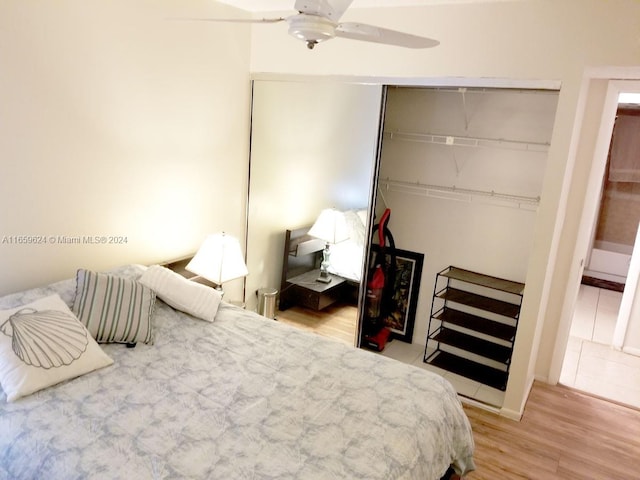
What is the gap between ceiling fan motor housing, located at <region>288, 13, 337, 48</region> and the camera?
5.26 feet

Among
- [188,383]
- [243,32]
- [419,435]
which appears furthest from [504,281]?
[243,32]

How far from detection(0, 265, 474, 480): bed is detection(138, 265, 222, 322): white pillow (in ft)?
0.35

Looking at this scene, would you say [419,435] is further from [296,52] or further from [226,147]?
[296,52]

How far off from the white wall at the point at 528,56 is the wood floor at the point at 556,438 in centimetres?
17

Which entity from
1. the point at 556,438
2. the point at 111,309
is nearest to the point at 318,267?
the point at 111,309

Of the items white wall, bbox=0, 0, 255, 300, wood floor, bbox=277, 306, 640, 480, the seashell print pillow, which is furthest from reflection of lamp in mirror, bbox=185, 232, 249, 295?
the seashell print pillow

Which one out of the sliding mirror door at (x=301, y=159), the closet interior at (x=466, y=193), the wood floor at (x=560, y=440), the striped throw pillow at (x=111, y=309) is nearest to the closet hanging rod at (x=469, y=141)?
the closet interior at (x=466, y=193)

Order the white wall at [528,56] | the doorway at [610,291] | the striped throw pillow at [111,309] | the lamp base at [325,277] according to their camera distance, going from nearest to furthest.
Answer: the striped throw pillow at [111,309] → the white wall at [528,56] → the lamp base at [325,277] → the doorway at [610,291]

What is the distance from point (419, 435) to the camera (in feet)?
6.36

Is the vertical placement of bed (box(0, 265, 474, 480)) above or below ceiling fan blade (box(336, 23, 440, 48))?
below

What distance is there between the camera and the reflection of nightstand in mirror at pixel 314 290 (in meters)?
3.62

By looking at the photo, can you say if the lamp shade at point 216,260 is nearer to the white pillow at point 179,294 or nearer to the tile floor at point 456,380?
the white pillow at point 179,294

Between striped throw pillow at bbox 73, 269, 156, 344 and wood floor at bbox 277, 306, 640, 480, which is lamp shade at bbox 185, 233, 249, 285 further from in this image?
wood floor at bbox 277, 306, 640, 480

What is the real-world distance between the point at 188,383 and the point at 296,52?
2.49m
